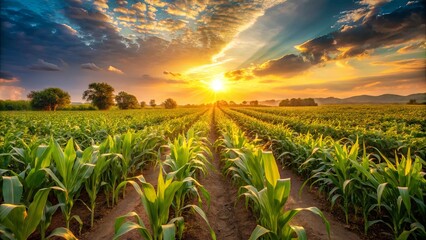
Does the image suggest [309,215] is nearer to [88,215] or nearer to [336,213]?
[336,213]

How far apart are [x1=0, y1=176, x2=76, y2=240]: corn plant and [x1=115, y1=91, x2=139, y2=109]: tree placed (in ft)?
306

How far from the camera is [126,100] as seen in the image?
90.1m

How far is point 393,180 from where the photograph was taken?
3.11m

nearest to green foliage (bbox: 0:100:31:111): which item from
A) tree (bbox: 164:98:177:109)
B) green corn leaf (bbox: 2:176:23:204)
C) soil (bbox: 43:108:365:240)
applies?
tree (bbox: 164:98:177:109)

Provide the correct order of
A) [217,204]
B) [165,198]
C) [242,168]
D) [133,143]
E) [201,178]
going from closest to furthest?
[165,198] → [242,168] → [217,204] → [133,143] → [201,178]

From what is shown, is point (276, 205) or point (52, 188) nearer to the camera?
point (276, 205)

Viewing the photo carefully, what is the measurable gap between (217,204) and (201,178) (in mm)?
1602

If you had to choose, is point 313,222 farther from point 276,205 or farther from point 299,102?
point 299,102

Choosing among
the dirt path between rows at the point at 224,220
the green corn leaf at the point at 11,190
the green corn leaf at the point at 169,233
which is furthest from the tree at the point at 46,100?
the green corn leaf at the point at 169,233

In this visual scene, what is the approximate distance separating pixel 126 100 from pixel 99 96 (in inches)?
542

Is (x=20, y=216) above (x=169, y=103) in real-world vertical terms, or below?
below

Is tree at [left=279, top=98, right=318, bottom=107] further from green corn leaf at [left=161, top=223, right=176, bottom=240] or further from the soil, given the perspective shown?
green corn leaf at [left=161, top=223, right=176, bottom=240]

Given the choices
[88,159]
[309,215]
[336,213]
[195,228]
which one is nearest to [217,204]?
[195,228]

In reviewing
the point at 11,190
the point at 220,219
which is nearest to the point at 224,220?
the point at 220,219
